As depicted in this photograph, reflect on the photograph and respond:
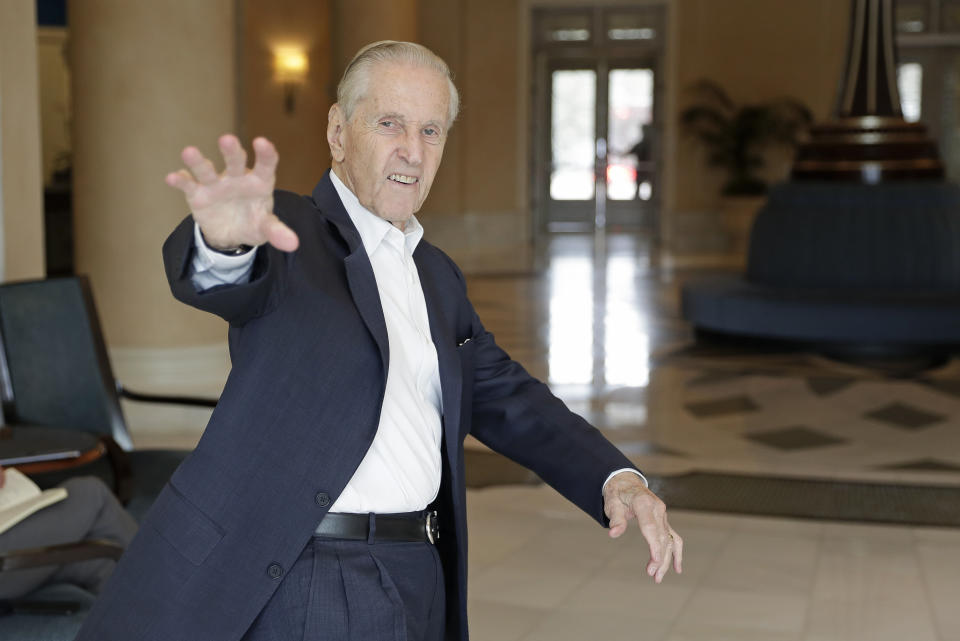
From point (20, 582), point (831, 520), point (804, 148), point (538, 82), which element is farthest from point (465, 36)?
point (20, 582)

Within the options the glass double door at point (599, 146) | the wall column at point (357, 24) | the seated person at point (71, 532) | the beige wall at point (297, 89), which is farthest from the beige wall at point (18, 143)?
the glass double door at point (599, 146)

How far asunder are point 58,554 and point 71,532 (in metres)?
0.29

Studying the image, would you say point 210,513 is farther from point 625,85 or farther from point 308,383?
point 625,85

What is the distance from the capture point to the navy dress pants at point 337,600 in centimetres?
169

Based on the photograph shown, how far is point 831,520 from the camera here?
4809mm

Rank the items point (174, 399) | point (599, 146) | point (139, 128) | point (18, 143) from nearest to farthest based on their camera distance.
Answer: point (174, 399)
point (18, 143)
point (139, 128)
point (599, 146)

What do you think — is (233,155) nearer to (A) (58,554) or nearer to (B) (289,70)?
(A) (58,554)

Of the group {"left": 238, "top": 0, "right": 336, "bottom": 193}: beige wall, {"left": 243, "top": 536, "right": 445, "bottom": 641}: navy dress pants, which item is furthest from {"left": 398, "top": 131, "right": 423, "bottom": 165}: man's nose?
{"left": 238, "top": 0, "right": 336, "bottom": 193}: beige wall

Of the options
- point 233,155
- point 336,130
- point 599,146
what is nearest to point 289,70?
point 599,146

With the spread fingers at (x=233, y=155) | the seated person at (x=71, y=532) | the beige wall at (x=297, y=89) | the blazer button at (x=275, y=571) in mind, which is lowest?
the seated person at (x=71, y=532)

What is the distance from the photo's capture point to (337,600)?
1.69 meters

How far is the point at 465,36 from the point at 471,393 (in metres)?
16.7

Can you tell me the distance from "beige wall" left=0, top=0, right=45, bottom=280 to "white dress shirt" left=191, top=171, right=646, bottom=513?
2.83 metres

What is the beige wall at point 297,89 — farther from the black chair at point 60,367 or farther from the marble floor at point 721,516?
the black chair at point 60,367
